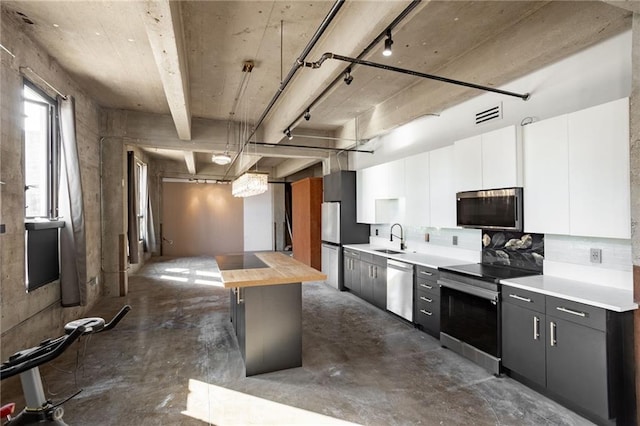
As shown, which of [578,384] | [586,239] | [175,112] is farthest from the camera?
[175,112]

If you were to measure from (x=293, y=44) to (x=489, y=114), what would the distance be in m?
2.40

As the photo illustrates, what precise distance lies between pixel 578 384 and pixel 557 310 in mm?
516

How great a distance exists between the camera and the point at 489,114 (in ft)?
12.2

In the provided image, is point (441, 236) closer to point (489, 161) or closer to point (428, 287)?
point (428, 287)

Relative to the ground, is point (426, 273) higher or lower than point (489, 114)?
lower

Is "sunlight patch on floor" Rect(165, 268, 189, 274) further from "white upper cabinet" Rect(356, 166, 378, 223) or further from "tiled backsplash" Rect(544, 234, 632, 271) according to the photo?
"tiled backsplash" Rect(544, 234, 632, 271)

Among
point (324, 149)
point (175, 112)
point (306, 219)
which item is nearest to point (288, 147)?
point (324, 149)

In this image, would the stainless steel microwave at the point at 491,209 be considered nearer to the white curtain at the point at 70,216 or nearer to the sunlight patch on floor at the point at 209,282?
the white curtain at the point at 70,216

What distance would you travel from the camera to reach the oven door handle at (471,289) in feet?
9.57

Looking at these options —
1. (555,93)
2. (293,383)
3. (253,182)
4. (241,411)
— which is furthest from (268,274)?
(555,93)

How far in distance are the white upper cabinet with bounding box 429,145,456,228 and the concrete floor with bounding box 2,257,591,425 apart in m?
1.48

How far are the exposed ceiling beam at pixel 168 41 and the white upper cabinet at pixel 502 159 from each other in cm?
311

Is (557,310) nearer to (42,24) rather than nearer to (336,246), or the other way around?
(336,246)

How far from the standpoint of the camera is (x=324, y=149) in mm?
6566
